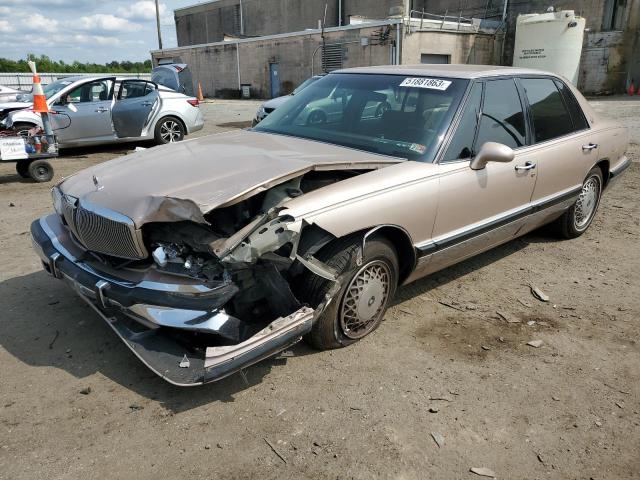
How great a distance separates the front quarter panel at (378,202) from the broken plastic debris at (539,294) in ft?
4.26

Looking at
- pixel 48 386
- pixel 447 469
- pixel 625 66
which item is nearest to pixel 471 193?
pixel 447 469

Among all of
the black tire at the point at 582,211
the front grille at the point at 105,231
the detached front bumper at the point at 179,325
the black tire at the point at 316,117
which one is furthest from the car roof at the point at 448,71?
the front grille at the point at 105,231

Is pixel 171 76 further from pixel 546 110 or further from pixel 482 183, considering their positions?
pixel 482 183

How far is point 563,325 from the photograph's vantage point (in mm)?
3748

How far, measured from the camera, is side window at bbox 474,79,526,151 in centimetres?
390

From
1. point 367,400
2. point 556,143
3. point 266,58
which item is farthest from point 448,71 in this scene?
point 266,58

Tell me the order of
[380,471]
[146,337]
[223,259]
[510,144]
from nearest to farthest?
[380,471], [223,259], [146,337], [510,144]

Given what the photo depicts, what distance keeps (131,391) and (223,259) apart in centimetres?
100

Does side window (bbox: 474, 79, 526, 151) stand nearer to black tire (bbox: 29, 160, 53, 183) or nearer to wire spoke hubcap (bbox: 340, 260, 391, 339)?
wire spoke hubcap (bbox: 340, 260, 391, 339)

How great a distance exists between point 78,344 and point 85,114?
7907 mm

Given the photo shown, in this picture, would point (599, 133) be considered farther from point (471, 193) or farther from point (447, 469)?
point (447, 469)

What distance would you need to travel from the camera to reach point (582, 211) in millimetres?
5398

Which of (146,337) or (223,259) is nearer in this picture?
(223,259)

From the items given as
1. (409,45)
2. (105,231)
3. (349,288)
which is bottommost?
(349,288)
